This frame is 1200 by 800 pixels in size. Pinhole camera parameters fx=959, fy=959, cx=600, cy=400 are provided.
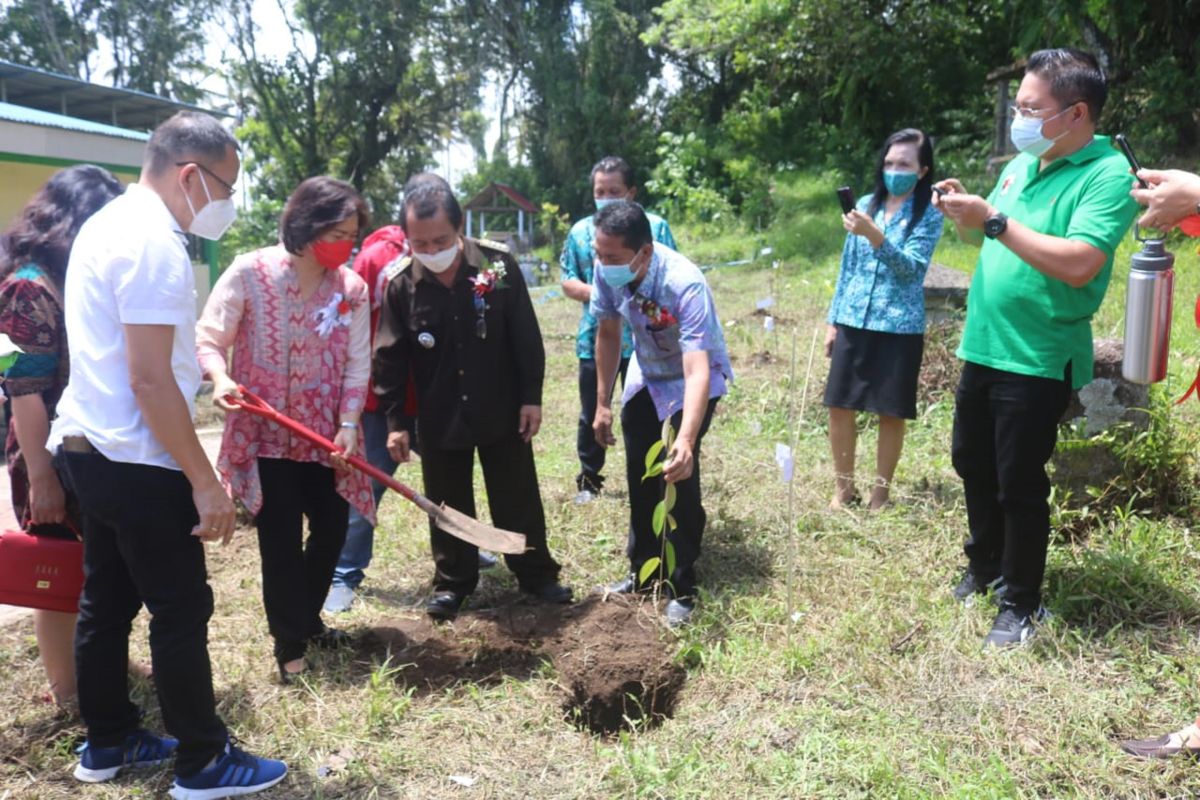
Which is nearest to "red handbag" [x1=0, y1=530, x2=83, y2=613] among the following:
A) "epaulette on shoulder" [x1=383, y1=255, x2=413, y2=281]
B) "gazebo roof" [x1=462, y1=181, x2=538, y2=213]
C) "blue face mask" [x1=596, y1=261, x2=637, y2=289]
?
"epaulette on shoulder" [x1=383, y1=255, x2=413, y2=281]

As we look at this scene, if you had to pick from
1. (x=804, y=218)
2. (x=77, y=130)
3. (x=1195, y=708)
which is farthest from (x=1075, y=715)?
(x=804, y=218)

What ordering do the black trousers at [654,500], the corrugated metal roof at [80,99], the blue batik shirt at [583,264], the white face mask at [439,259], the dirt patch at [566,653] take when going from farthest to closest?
the corrugated metal roof at [80,99], the blue batik shirt at [583,264], the black trousers at [654,500], the white face mask at [439,259], the dirt patch at [566,653]

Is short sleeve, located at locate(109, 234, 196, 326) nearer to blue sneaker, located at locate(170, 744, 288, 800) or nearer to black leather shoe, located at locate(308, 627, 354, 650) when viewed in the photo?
blue sneaker, located at locate(170, 744, 288, 800)

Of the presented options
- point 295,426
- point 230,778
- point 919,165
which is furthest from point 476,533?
point 919,165

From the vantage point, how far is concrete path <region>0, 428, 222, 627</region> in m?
3.89

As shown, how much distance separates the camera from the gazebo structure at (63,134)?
360 inches

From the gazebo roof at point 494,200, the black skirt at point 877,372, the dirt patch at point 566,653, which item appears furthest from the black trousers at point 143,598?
the gazebo roof at point 494,200

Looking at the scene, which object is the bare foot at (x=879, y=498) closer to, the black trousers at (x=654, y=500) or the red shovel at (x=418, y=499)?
the black trousers at (x=654, y=500)

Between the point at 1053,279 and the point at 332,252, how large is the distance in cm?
229

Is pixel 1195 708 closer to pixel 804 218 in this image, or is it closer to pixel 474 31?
pixel 804 218

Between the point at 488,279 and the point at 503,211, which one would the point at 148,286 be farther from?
the point at 503,211

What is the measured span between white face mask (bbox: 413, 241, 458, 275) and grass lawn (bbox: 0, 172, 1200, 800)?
1.35 metres

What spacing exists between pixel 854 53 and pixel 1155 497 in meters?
14.6

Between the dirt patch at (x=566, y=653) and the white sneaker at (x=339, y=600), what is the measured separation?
0.27 metres
